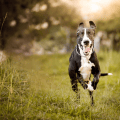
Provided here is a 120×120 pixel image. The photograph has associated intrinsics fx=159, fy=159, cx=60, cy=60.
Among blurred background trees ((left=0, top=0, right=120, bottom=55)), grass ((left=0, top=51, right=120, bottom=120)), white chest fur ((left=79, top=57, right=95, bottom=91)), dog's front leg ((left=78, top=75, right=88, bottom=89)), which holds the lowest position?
grass ((left=0, top=51, right=120, bottom=120))

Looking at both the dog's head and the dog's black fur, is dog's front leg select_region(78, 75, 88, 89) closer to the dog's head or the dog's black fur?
the dog's black fur

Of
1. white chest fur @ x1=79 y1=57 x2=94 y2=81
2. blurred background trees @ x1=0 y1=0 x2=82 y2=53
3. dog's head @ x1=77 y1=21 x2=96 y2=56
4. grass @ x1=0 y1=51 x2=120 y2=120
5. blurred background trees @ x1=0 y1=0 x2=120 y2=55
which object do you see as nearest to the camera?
grass @ x1=0 y1=51 x2=120 y2=120

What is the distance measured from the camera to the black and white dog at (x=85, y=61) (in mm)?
2531

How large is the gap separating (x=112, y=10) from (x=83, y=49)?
5106 millimetres

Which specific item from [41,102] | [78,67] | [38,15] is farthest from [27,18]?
[41,102]

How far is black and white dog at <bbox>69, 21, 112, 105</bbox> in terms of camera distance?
253 centimetres

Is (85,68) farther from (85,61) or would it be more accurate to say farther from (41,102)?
(41,102)

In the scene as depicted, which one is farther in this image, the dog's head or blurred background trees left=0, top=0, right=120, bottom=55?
blurred background trees left=0, top=0, right=120, bottom=55

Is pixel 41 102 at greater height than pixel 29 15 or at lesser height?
lesser

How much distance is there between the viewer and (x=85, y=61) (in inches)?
106

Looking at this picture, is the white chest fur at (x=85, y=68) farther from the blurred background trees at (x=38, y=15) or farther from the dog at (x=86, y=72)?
the blurred background trees at (x=38, y=15)

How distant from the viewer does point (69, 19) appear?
316 inches

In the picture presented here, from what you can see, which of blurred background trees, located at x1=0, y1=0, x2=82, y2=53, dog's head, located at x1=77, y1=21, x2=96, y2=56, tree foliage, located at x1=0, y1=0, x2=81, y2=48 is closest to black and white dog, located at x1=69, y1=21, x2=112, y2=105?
dog's head, located at x1=77, y1=21, x2=96, y2=56

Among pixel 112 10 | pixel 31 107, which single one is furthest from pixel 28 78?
pixel 112 10
